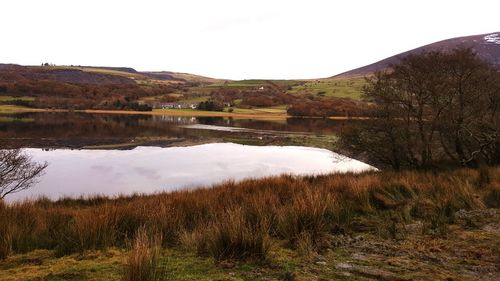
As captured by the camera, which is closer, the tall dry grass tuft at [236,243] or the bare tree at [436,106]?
the tall dry grass tuft at [236,243]

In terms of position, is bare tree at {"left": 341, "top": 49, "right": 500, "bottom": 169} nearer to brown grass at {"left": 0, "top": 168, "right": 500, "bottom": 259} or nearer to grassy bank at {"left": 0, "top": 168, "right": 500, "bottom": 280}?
brown grass at {"left": 0, "top": 168, "right": 500, "bottom": 259}

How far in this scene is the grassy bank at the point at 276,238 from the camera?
5.12m

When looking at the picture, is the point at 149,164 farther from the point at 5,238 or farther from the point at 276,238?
the point at 276,238

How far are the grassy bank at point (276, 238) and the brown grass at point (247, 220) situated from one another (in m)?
0.02

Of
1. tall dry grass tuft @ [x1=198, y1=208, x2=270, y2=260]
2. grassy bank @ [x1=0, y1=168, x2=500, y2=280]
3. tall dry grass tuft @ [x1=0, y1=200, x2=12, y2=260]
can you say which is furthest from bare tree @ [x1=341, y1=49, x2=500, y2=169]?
tall dry grass tuft @ [x1=0, y1=200, x2=12, y2=260]

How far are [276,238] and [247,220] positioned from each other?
638 millimetres

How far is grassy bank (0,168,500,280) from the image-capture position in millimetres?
5121

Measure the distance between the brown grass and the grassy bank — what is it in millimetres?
18

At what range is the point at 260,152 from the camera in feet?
122

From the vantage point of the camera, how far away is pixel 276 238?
670cm

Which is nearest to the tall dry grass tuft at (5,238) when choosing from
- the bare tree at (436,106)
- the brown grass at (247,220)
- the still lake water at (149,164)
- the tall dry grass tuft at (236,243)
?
the brown grass at (247,220)

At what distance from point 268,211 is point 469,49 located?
1519 cm

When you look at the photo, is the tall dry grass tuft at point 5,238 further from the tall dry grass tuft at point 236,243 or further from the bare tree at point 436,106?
the bare tree at point 436,106

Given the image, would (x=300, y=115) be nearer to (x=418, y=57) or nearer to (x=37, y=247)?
(x=418, y=57)
